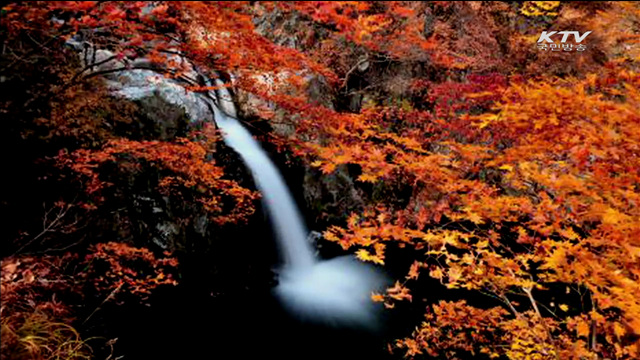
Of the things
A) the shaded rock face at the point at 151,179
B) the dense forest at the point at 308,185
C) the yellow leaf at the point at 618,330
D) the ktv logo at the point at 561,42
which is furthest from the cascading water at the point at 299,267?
the ktv logo at the point at 561,42

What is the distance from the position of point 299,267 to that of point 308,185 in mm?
2840

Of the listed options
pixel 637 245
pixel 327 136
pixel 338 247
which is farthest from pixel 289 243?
pixel 637 245

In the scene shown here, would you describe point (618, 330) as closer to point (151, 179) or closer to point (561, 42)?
point (151, 179)

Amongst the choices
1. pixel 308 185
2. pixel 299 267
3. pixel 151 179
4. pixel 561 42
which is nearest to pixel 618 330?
pixel 151 179

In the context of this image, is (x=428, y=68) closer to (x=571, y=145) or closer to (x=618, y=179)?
(x=571, y=145)

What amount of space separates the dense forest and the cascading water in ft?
0.24

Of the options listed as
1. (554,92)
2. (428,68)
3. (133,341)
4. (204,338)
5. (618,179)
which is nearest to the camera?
(618,179)

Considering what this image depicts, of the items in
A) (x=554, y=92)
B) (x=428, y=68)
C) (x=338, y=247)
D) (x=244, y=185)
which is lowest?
(x=338, y=247)

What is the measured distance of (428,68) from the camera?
1528 centimetres

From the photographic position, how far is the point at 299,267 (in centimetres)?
1186

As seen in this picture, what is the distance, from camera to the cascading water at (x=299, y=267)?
1018 centimetres

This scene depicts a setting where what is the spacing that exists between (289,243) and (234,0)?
967 centimetres

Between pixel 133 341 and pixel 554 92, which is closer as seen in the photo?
pixel 554 92

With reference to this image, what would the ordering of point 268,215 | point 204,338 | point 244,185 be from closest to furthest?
point 204,338
point 244,185
point 268,215
